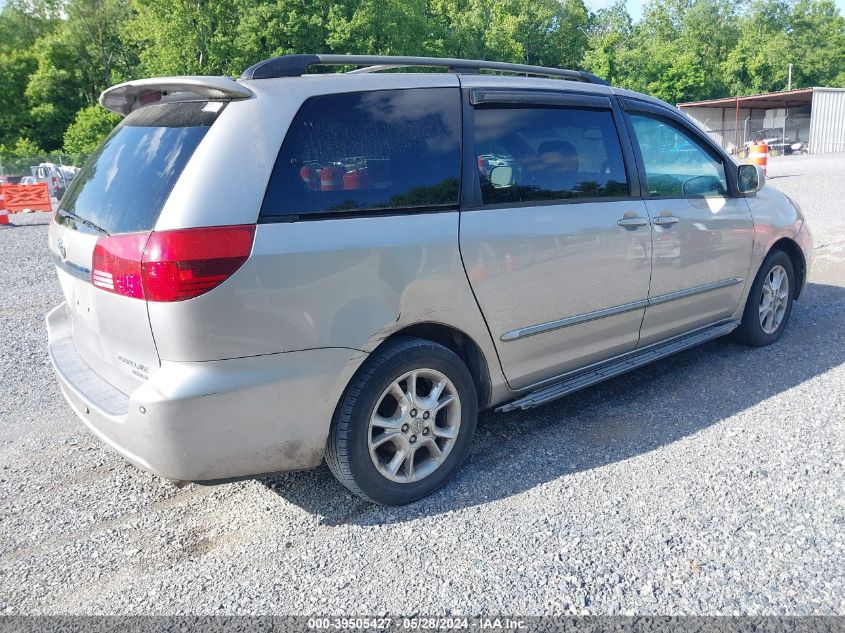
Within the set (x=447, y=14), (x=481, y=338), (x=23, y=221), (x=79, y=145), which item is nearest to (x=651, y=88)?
(x=447, y=14)

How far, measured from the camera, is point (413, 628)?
2.42m

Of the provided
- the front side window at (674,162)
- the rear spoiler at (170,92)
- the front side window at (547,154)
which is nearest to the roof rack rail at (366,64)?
the rear spoiler at (170,92)

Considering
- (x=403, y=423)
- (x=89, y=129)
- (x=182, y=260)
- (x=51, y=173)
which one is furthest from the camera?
(x=89, y=129)

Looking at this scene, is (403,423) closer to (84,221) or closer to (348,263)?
(348,263)

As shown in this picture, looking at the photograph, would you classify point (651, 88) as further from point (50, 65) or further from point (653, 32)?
point (50, 65)

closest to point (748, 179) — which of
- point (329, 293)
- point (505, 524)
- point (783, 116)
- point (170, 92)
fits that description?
point (505, 524)

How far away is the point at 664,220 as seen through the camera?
4.18 metres

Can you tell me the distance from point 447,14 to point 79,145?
1284 inches

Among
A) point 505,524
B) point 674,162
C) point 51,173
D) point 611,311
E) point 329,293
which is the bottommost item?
point 51,173

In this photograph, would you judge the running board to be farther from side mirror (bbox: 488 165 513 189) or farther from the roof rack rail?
the roof rack rail

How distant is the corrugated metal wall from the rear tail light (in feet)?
158

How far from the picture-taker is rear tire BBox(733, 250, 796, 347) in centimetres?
514

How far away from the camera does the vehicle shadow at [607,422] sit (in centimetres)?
330

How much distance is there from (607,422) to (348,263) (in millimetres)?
2012
